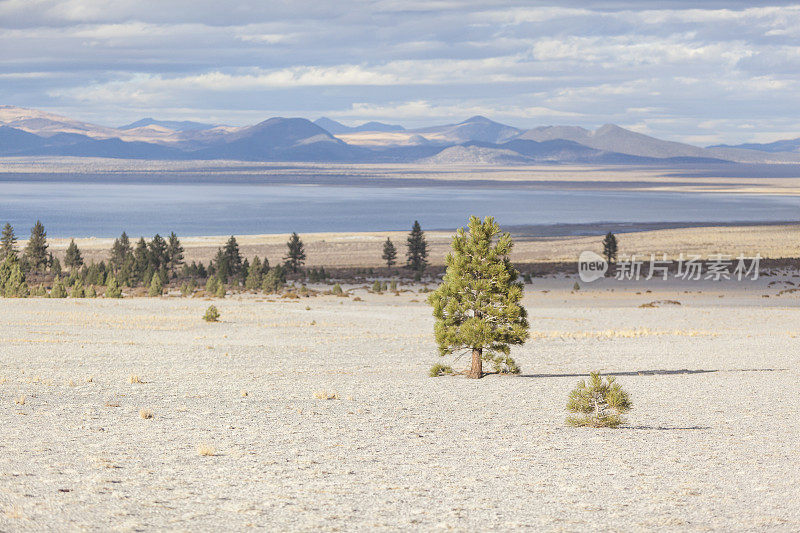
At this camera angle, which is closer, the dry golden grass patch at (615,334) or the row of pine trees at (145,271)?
the dry golden grass patch at (615,334)

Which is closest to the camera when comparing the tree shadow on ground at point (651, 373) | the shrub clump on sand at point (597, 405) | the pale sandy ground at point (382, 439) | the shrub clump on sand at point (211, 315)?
the pale sandy ground at point (382, 439)

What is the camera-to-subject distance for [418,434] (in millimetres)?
12969

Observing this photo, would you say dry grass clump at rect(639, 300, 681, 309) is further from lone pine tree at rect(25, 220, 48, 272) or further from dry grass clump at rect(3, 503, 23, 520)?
lone pine tree at rect(25, 220, 48, 272)

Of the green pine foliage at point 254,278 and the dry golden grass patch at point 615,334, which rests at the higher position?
the green pine foliage at point 254,278

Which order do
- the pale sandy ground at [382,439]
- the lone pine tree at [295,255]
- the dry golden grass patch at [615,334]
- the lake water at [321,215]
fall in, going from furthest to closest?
the lake water at [321,215]
the lone pine tree at [295,255]
the dry golden grass patch at [615,334]
the pale sandy ground at [382,439]

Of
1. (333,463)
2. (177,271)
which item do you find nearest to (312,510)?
(333,463)

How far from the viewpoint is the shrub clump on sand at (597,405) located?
45.0 feet

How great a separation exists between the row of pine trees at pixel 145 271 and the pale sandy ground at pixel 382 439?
76.0 feet

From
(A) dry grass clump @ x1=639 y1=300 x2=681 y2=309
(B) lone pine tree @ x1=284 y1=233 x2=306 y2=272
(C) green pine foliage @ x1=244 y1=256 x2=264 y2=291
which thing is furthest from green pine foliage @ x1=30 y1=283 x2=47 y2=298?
(A) dry grass clump @ x1=639 y1=300 x2=681 y2=309

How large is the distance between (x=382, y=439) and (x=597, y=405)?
3742mm

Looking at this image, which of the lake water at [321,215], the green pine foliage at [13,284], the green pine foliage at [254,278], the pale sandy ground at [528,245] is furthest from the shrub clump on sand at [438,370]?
the lake water at [321,215]

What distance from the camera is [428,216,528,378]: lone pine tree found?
19.2 m

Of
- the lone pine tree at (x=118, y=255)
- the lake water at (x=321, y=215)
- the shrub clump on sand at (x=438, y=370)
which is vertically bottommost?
the shrub clump on sand at (x=438, y=370)

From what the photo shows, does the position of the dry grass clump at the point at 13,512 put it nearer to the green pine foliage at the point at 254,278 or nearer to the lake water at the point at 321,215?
the green pine foliage at the point at 254,278
